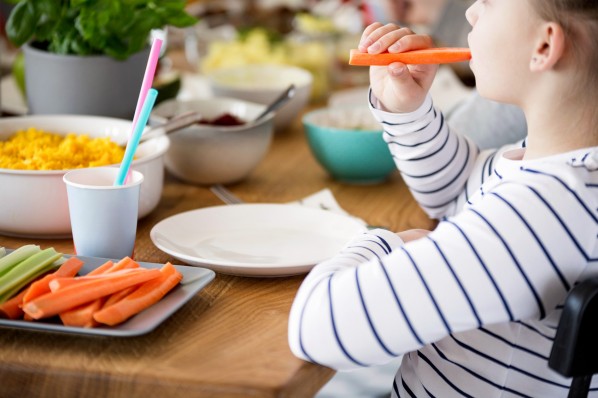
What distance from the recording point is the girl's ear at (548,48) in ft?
3.19

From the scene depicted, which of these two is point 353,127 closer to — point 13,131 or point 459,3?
point 13,131

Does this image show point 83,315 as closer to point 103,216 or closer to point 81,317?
point 81,317

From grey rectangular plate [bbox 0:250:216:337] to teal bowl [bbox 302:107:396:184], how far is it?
0.61 m

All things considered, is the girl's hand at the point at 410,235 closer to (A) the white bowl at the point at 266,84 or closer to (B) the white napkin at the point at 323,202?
(B) the white napkin at the point at 323,202

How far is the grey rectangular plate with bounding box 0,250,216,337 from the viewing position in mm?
976

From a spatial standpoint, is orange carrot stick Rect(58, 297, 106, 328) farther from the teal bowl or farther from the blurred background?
the blurred background

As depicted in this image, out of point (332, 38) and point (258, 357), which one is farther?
point (332, 38)

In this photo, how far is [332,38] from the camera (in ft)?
8.09

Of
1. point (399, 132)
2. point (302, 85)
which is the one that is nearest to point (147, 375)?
point (399, 132)

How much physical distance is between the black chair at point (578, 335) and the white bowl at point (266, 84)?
114 cm

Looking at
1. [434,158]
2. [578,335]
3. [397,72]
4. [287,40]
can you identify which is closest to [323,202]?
[434,158]

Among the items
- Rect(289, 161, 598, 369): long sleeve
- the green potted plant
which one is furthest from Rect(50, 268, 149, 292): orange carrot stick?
the green potted plant

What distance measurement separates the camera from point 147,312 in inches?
40.5

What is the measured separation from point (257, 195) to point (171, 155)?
0.18 metres
